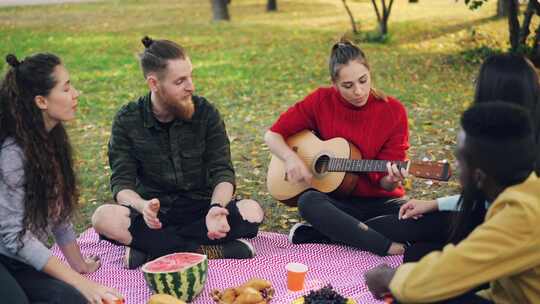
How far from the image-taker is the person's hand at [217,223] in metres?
4.05

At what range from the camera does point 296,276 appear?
3.86 metres

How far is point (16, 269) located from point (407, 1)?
2304 centimetres

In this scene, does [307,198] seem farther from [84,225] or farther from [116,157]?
[84,225]

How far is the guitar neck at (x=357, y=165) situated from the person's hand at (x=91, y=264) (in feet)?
5.56

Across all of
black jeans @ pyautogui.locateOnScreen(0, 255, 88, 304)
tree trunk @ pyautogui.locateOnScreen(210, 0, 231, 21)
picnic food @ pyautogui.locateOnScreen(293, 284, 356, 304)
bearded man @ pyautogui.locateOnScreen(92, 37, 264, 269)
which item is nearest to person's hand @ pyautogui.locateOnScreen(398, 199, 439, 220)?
picnic food @ pyautogui.locateOnScreen(293, 284, 356, 304)

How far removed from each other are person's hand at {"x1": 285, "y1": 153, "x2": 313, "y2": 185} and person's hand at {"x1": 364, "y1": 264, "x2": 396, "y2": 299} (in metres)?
1.62

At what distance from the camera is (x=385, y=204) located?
4.57 meters

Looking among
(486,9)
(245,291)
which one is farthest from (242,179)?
(486,9)

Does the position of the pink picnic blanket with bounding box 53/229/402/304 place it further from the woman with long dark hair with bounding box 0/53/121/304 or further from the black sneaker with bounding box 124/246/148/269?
the woman with long dark hair with bounding box 0/53/121/304

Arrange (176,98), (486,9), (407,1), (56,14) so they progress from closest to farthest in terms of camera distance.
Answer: (176,98)
(486,9)
(56,14)
(407,1)

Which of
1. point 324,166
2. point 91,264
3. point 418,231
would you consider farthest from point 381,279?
point 91,264

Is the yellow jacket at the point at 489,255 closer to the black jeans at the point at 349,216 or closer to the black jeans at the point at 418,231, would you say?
the black jeans at the point at 418,231

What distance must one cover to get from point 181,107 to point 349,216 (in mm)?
1326

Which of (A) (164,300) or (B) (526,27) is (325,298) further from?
(B) (526,27)
